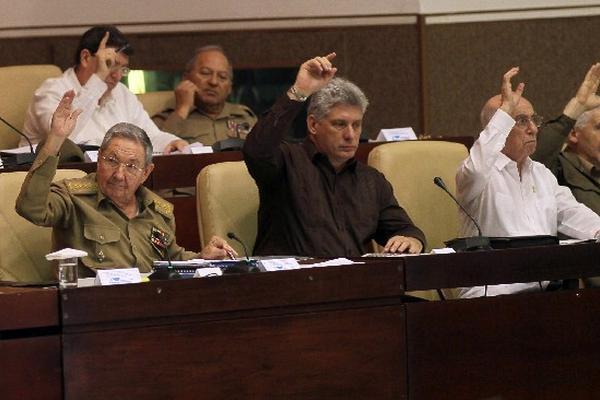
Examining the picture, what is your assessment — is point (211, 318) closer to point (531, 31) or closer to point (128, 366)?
point (128, 366)

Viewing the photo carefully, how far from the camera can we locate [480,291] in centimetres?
474

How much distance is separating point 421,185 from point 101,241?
133cm

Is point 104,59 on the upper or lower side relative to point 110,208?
upper

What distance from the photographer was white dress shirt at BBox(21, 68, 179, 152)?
5988mm

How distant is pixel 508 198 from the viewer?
16.5 ft

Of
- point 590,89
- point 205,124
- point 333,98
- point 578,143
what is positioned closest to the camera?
point 333,98

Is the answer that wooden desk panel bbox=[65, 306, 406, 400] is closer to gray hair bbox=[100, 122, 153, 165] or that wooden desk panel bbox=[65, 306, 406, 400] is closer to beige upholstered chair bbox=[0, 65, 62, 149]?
gray hair bbox=[100, 122, 153, 165]

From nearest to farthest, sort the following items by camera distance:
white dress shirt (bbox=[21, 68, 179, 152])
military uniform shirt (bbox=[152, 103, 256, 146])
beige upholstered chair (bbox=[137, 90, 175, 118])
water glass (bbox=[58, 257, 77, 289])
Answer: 1. water glass (bbox=[58, 257, 77, 289])
2. white dress shirt (bbox=[21, 68, 179, 152])
3. military uniform shirt (bbox=[152, 103, 256, 146])
4. beige upholstered chair (bbox=[137, 90, 175, 118])

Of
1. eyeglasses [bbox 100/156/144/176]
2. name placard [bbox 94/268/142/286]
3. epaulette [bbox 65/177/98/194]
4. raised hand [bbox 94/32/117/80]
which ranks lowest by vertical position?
name placard [bbox 94/268/142/286]

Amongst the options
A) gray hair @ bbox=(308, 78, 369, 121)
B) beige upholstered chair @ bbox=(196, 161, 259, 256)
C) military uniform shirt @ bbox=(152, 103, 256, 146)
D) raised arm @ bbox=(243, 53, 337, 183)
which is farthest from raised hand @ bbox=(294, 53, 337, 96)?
military uniform shirt @ bbox=(152, 103, 256, 146)

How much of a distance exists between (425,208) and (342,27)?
8.72 feet

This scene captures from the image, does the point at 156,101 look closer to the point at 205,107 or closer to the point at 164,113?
the point at 164,113

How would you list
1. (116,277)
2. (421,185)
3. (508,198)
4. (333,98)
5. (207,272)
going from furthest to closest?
(421,185)
(508,198)
(333,98)
(207,272)
(116,277)

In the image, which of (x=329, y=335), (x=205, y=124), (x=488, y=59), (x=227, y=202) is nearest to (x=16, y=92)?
(x=205, y=124)
